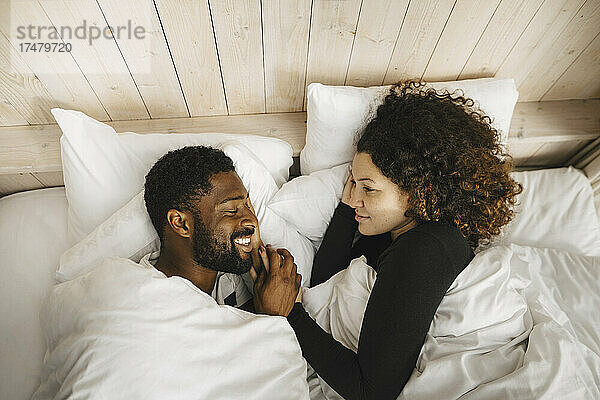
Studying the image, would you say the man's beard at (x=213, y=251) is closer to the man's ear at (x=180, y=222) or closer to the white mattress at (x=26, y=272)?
the man's ear at (x=180, y=222)

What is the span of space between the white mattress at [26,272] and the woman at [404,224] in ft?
2.11

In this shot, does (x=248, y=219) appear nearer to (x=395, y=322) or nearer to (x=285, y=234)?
(x=285, y=234)

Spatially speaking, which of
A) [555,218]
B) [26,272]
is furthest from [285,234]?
[555,218]

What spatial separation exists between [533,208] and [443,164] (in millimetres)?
536

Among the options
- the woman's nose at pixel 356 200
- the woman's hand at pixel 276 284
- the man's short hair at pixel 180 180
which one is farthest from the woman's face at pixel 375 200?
the man's short hair at pixel 180 180

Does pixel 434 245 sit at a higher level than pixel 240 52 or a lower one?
lower

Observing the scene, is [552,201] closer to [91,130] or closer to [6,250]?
[91,130]

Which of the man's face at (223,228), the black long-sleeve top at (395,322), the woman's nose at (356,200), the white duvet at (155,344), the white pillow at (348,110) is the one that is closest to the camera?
the white duvet at (155,344)

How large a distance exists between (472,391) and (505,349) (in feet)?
0.46

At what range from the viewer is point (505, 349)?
1120 millimetres

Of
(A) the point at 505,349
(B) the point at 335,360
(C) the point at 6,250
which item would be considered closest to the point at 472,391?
(A) the point at 505,349

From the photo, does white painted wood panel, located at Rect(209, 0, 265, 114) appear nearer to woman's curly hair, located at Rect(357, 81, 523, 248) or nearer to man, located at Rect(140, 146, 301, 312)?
man, located at Rect(140, 146, 301, 312)

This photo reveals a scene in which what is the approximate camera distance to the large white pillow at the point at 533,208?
1425 mm

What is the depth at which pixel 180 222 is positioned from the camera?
1178 millimetres
